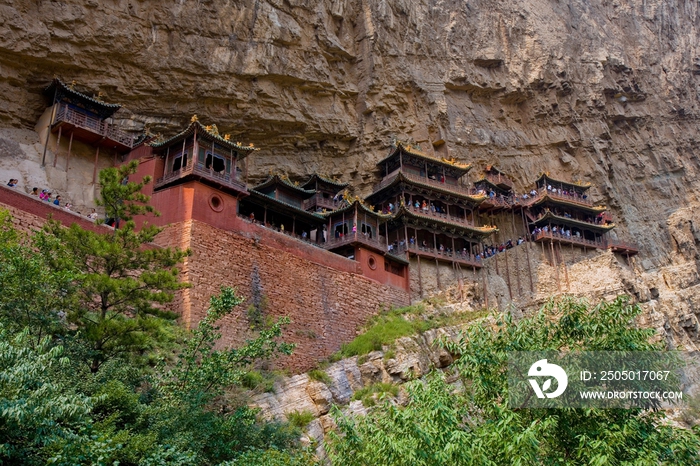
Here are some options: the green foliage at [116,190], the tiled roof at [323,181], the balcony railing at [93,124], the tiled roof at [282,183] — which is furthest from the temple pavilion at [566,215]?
the green foliage at [116,190]

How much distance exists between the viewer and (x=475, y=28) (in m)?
42.6

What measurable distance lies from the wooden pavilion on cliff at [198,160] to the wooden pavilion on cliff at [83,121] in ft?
15.1

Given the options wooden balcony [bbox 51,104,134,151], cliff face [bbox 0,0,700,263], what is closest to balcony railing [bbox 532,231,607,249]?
cliff face [bbox 0,0,700,263]

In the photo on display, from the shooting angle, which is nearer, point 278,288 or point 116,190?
point 116,190

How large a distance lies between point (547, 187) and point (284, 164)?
727 inches

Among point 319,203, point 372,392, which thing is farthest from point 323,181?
point 372,392

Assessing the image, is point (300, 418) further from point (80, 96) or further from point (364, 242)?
point (80, 96)

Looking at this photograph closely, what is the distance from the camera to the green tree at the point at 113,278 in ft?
42.0

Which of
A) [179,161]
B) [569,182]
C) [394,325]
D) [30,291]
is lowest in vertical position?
[30,291]

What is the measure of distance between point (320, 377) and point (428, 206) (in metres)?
19.0

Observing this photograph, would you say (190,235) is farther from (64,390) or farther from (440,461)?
(440,461)

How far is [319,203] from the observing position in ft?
119

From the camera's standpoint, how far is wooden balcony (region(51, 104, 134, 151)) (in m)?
26.9

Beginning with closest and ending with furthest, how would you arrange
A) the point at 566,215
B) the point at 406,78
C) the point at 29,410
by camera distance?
the point at 29,410, the point at 406,78, the point at 566,215
